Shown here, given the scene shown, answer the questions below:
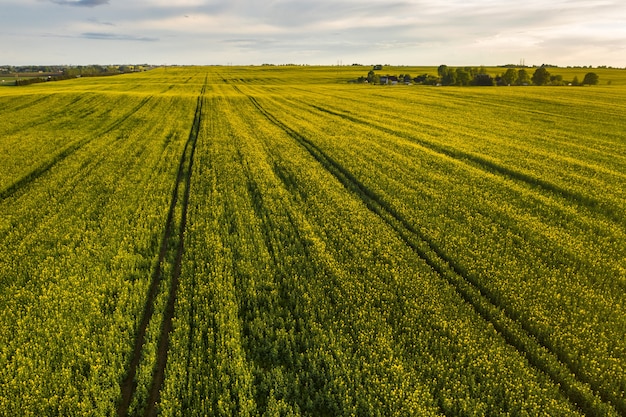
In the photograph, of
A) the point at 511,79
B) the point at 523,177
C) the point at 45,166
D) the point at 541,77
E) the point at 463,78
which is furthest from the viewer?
the point at 463,78

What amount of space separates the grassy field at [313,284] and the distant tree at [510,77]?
8350 cm

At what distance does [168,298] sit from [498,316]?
911 centimetres

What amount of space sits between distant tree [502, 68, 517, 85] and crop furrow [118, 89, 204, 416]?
100m

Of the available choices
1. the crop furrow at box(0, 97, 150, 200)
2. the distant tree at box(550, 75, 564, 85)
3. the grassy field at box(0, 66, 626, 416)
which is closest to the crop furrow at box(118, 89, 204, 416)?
the grassy field at box(0, 66, 626, 416)

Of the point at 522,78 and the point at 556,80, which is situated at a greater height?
the point at 522,78

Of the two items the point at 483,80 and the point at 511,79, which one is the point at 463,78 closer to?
the point at 483,80

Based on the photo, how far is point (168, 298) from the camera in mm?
10281

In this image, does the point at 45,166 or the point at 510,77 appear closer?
the point at 45,166

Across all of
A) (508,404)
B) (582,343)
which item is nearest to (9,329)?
(508,404)

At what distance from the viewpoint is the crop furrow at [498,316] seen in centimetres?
731

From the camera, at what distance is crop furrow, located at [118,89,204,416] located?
298 inches

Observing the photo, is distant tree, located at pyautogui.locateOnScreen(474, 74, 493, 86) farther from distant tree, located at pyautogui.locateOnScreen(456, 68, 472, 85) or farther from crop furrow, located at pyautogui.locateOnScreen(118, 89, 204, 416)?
crop furrow, located at pyautogui.locateOnScreen(118, 89, 204, 416)

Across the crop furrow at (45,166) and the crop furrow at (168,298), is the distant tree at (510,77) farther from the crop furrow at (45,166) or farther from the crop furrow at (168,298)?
the crop furrow at (168,298)

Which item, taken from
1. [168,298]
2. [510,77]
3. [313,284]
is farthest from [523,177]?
[510,77]
